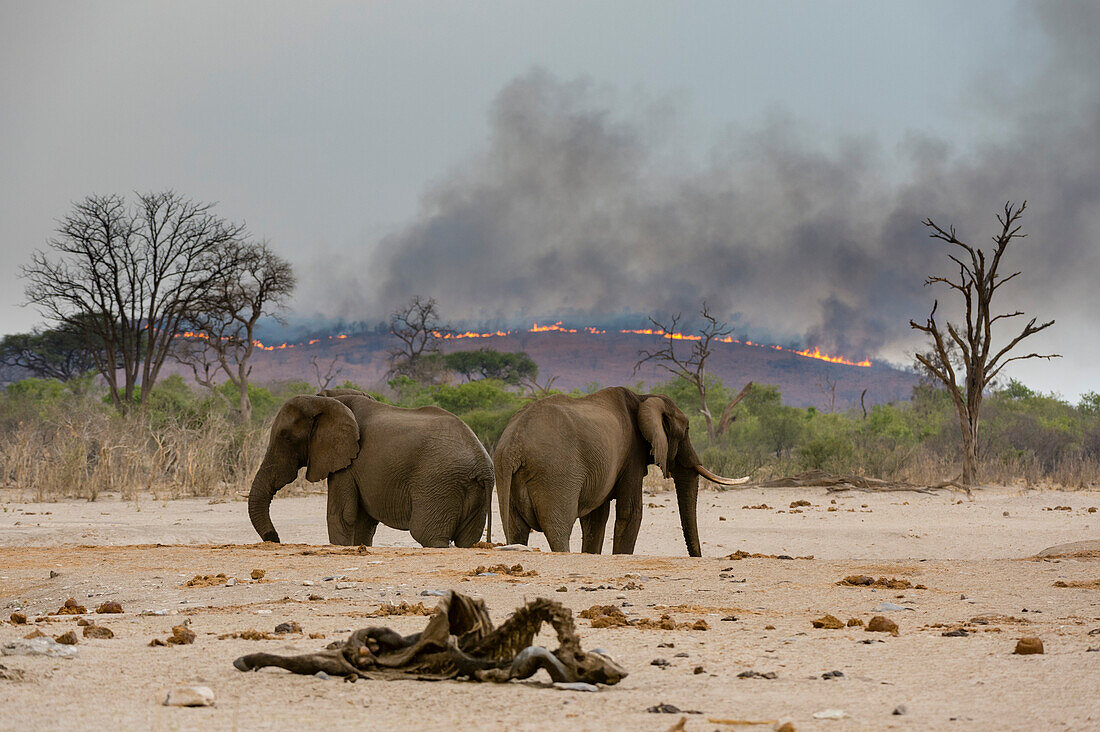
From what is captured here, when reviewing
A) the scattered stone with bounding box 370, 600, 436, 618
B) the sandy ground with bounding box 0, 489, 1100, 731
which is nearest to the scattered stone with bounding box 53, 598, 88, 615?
the sandy ground with bounding box 0, 489, 1100, 731

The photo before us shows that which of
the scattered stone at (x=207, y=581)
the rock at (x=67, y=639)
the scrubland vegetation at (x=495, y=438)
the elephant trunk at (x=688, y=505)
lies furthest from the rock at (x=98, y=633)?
the scrubland vegetation at (x=495, y=438)

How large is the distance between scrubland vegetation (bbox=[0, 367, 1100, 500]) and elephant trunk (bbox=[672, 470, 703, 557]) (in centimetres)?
1082

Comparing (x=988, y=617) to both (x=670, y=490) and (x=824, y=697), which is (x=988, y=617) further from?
(x=670, y=490)

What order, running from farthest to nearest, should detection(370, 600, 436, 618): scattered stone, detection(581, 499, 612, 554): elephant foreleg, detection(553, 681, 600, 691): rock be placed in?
detection(581, 499, 612, 554): elephant foreleg, detection(370, 600, 436, 618): scattered stone, detection(553, 681, 600, 691): rock

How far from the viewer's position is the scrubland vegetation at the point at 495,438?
2019 cm

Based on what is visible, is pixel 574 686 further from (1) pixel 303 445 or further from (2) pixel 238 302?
(2) pixel 238 302

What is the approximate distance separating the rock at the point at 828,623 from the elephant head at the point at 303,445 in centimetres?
663

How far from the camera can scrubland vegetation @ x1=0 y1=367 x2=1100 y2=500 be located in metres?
20.2


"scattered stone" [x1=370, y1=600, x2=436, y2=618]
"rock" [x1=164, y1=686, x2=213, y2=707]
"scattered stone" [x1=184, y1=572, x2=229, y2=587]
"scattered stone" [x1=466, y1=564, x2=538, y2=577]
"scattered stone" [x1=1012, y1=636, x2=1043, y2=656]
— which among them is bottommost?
"scattered stone" [x1=184, y1=572, x2=229, y2=587]

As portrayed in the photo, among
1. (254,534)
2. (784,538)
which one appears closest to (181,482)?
(254,534)

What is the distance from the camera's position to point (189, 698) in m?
3.58

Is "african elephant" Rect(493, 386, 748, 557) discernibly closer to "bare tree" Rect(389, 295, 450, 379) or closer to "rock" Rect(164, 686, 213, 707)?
"rock" Rect(164, 686, 213, 707)

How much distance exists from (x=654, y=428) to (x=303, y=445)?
3.84 metres

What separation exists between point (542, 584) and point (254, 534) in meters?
8.59
